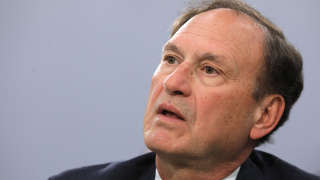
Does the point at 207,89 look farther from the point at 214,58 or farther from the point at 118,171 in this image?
the point at 118,171

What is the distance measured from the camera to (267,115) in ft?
4.63

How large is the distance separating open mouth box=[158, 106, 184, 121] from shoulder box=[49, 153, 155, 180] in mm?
346

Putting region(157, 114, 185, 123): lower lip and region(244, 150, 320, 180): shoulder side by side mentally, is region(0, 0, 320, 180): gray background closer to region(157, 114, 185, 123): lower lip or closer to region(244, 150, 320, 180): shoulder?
region(244, 150, 320, 180): shoulder

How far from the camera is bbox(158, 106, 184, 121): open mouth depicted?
48.6 inches

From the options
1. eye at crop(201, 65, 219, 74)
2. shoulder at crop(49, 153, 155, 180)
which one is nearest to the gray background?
shoulder at crop(49, 153, 155, 180)

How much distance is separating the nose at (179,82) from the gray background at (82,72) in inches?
33.5

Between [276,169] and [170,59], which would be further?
[276,169]

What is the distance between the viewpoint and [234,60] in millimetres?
1305

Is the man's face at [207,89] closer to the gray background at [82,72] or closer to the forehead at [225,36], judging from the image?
the forehead at [225,36]

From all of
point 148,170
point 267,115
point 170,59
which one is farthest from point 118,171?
point 267,115

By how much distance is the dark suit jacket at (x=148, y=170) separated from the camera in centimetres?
150

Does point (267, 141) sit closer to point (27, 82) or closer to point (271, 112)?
point (271, 112)

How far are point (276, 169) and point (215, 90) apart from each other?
46cm

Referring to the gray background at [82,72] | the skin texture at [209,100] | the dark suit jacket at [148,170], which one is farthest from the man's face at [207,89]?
the gray background at [82,72]
